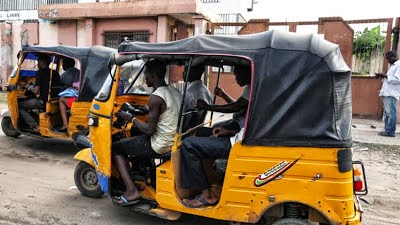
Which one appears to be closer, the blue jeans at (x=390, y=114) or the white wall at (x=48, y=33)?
the blue jeans at (x=390, y=114)

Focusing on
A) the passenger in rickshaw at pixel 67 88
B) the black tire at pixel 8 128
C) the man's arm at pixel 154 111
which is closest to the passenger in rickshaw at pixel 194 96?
the man's arm at pixel 154 111

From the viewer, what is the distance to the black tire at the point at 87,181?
4531 millimetres

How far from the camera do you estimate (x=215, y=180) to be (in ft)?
12.8

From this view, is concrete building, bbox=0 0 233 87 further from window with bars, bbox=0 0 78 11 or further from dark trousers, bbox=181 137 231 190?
window with bars, bbox=0 0 78 11

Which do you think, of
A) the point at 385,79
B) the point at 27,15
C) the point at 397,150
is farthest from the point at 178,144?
the point at 27,15

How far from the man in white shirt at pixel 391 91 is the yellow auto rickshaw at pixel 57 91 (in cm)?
602

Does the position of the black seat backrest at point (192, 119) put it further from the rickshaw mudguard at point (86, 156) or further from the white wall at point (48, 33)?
the white wall at point (48, 33)

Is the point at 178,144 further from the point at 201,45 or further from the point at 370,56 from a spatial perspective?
the point at 370,56

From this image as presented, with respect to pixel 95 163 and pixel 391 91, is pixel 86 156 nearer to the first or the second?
pixel 95 163

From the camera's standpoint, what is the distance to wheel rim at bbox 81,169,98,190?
455cm

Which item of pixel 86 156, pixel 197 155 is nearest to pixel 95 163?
pixel 86 156

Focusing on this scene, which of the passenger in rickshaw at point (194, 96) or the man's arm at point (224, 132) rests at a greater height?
the passenger in rickshaw at point (194, 96)

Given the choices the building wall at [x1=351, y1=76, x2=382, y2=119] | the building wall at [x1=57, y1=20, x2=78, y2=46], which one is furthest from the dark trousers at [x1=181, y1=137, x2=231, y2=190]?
the building wall at [x1=57, y1=20, x2=78, y2=46]

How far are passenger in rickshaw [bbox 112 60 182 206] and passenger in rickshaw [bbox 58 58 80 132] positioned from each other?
3117 millimetres
